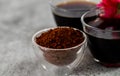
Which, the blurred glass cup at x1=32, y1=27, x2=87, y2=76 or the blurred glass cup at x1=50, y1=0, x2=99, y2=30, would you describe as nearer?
the blurred glass cup at x1=32, y1=27, x2=87, y2=76

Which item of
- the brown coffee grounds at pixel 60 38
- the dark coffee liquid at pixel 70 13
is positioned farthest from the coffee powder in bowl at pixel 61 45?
the dark coffee liquid at pixel 70 13

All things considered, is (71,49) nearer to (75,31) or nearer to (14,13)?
(75,31)

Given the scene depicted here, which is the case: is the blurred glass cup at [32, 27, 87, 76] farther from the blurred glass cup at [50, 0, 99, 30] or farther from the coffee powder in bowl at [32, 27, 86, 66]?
the blurred glass cup at [50, 0, 99, 30]

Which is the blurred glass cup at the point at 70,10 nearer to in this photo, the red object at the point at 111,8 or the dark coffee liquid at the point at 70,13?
the dark coffee liquid at the point at 70,13

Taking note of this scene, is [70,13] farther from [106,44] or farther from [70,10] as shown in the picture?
[106,44]

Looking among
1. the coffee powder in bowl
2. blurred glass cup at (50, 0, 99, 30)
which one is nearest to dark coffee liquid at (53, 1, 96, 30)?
blurred glass cup at (50, 0, 99, 30)

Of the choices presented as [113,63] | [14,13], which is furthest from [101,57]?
[14,13]

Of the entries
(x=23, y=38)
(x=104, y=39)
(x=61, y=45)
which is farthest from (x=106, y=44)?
(x=23, y=38)
